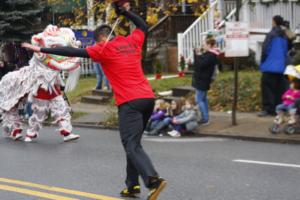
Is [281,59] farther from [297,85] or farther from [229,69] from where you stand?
[229,69]

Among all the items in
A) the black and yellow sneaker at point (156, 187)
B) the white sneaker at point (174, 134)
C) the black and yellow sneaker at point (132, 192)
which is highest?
the black and yellow sneaker at point (156, 187)

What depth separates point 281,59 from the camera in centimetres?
1314

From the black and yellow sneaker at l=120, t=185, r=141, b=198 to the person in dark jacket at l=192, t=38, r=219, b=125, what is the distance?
19.1ft

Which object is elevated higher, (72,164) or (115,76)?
(115,76)

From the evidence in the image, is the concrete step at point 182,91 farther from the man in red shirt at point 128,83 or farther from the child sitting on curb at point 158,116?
the man in red shirt at point 128,83

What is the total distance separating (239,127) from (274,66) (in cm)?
156

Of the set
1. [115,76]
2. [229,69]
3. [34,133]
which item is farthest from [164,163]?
[229,69]

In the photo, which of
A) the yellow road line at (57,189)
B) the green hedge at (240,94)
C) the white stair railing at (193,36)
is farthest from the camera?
the white stair railing at (193,36)

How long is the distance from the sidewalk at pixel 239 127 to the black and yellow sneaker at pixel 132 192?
4440mm

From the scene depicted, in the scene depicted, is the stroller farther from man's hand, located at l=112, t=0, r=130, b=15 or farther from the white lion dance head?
man's hand, located at l=112, t=0, r=130, b=15

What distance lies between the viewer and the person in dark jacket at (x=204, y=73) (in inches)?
514

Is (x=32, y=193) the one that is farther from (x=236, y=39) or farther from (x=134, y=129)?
(x=236, y=39)

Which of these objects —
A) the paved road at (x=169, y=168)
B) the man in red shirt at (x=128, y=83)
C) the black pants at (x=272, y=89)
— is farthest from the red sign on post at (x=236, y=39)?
the man in red shirt at (x=128, y=83)

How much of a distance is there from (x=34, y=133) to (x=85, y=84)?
9014 mm
